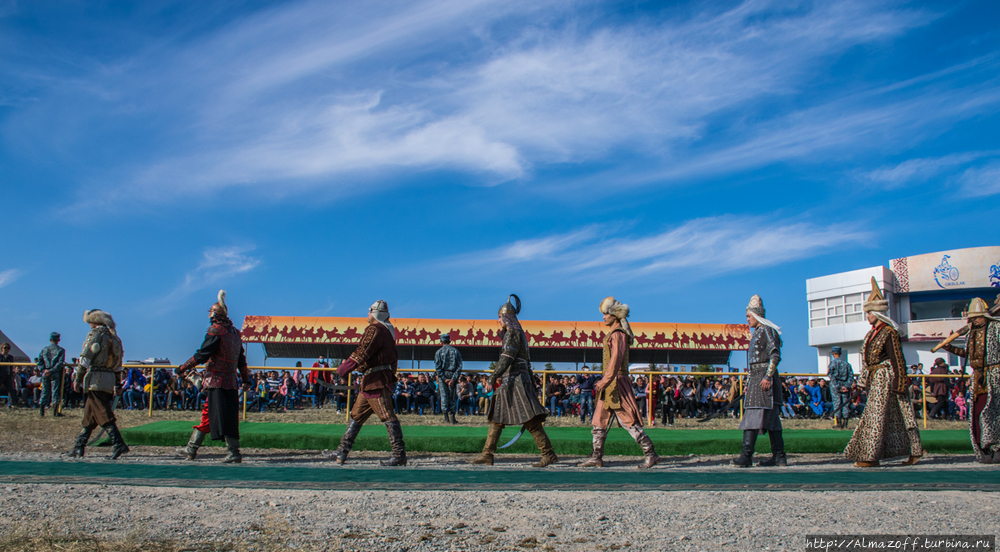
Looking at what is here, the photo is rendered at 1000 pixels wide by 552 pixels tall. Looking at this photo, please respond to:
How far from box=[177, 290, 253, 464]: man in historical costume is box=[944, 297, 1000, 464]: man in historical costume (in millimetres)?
8164

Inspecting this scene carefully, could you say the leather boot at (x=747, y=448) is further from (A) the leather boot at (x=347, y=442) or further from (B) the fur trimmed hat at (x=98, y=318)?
(B) the fur trimmed hat at (x=98, y=318)

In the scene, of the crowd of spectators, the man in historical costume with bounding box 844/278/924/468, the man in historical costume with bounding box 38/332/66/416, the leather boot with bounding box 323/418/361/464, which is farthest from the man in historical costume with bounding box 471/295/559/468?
the man in historical costume with bounding box 38/332/66/416

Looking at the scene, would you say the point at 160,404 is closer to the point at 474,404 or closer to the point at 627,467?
the point at 474,404

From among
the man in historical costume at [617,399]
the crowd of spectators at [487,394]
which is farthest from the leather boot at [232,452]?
the crowd of spectators at [487,394]

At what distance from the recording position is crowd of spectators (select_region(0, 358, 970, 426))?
15.3 metres

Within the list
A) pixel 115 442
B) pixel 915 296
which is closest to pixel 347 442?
pixel 115 442

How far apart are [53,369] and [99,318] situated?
7.39m

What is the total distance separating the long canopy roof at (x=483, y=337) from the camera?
3506cm

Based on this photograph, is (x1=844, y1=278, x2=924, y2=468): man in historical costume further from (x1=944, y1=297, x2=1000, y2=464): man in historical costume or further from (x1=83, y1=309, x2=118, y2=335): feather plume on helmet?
(x1=83, y1=309, x2=118, y2=335): feather plume on helmet

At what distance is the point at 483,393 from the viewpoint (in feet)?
55.4

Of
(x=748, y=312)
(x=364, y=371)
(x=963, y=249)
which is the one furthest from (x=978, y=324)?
(x=963, y=249)

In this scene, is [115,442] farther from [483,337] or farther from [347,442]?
[483,337]

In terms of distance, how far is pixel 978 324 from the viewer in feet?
27.6

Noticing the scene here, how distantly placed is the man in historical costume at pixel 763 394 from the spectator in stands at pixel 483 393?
9115mm
